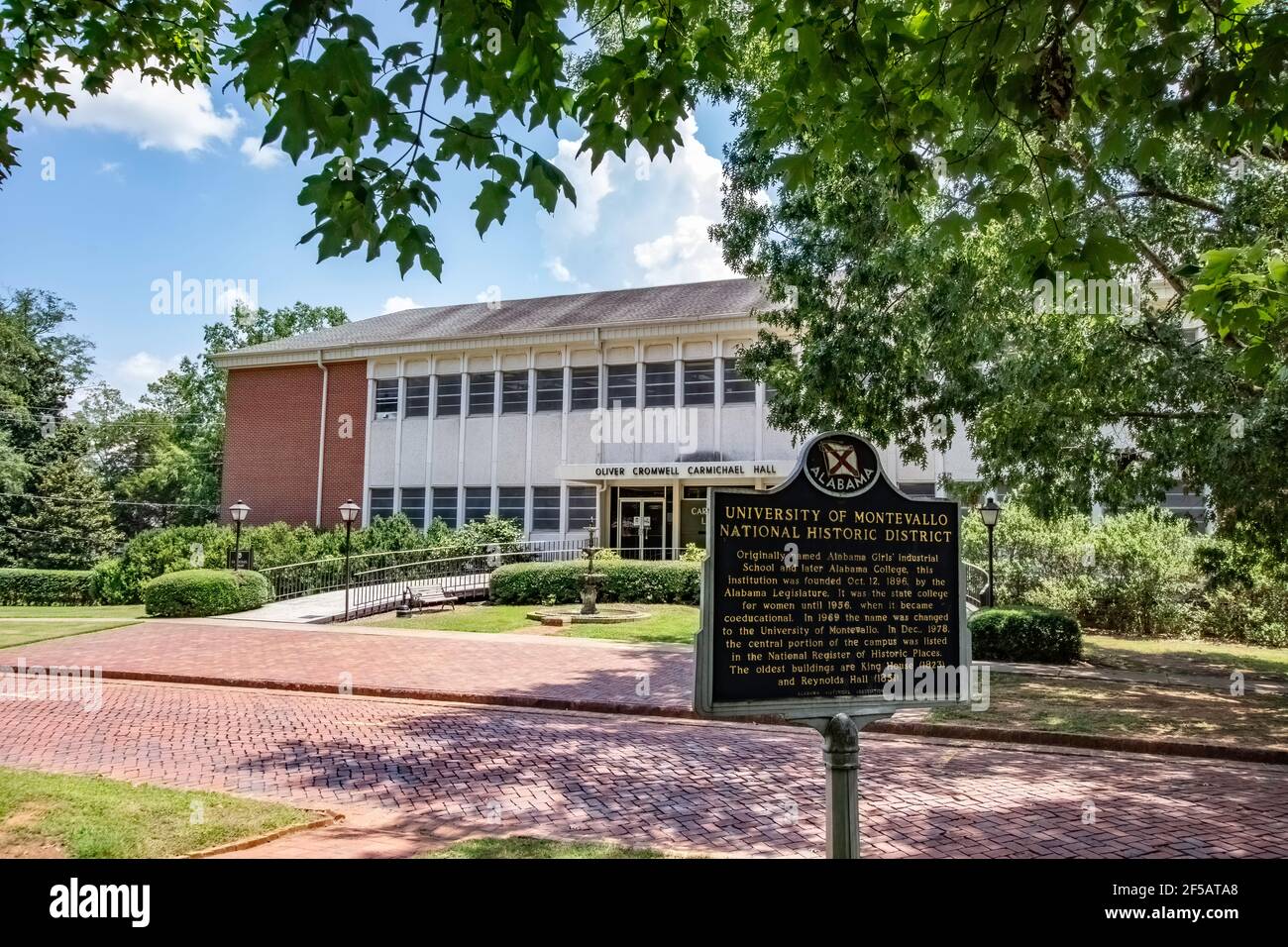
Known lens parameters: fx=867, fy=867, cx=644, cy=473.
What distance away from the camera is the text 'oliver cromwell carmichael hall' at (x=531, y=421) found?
95.9 ft

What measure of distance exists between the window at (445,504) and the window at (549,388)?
4.76 meters

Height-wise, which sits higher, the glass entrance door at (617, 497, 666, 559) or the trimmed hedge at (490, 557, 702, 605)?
the glass entrance door at (617, 497, 666, 559)

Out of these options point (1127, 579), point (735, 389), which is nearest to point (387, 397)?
point (735, 389)

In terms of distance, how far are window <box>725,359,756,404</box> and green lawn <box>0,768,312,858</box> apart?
78.9 feet

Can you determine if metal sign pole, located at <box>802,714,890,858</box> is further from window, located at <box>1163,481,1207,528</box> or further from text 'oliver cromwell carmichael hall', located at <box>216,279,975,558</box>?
window, located at <box>1163,481,1207,528</box>

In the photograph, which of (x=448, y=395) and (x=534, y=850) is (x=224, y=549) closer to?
(x=448, y=395)

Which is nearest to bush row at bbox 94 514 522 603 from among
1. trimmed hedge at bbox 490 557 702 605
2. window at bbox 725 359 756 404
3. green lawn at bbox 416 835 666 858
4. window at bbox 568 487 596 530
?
window at bbox 568 487 596 530

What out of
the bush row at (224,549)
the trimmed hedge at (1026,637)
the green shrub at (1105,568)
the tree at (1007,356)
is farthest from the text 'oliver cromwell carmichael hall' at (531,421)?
the tree at (1007,356)

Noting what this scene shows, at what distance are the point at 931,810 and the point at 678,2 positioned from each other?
5.82 metres

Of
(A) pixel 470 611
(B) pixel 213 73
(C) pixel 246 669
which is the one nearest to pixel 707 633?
(B) pixel 213 73

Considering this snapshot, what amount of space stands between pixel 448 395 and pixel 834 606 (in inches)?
1178

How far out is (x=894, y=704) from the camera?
4711mm

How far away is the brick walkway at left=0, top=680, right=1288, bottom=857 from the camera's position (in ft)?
19.4

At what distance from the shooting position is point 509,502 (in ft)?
105
